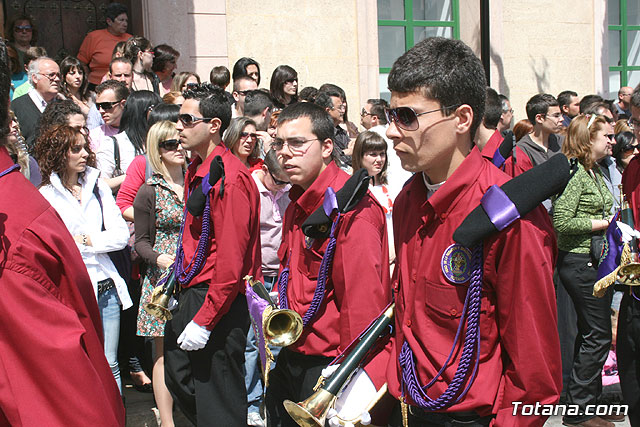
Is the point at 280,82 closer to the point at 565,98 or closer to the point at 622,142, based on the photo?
the point at 622,142

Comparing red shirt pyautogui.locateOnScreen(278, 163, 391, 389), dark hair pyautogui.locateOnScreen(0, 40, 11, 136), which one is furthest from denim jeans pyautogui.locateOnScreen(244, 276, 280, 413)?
dark hair pyautogui.locateOnScreen(0, 40, 11, 136)

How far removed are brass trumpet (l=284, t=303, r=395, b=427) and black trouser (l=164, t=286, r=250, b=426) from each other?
1654mm

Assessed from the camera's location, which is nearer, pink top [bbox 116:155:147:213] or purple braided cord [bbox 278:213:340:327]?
purple braided cord [bbox 278:213:340:327]

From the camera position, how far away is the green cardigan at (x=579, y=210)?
A: 18.4ft

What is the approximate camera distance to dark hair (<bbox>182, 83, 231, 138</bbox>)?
4.64 m

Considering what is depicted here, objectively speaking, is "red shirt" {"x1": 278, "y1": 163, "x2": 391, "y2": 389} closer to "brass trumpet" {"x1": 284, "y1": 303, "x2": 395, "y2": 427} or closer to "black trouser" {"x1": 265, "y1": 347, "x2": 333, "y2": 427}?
"black trouser" {"x1": 265, "y1": 347, "x2": 333, "y2": 427}

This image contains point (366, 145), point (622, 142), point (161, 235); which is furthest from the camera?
point (622, 142)

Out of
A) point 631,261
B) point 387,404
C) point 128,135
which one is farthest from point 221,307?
point 128,135

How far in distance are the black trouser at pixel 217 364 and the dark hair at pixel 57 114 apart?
2.03m

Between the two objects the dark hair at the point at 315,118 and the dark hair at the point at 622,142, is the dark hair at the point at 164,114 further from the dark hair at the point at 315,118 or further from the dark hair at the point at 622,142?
the dark hair at the point at 622,142

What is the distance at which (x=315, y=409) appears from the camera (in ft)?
8.67

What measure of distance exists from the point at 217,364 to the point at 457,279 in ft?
7.79

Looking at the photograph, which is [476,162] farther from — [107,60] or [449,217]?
[107,60]

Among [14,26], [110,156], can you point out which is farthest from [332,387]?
[14,26]
